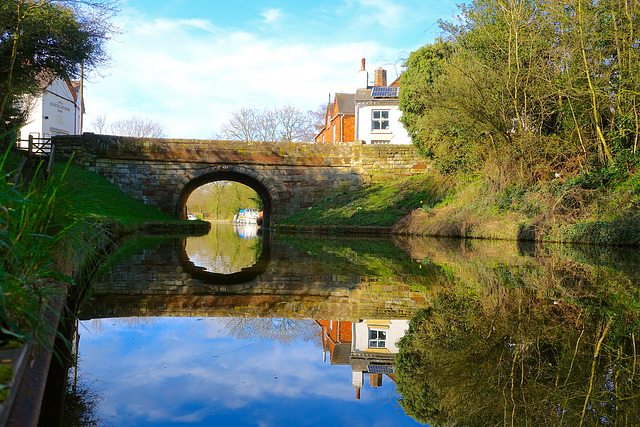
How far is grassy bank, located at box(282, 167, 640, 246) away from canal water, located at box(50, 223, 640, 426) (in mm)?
5732

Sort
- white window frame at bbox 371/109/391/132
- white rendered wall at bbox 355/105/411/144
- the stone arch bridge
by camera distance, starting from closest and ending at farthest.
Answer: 1. the stone arch bridge
2. white rendered wall at bbox 355/105/411/144
3. white window frame at bbox 371/109/391/132

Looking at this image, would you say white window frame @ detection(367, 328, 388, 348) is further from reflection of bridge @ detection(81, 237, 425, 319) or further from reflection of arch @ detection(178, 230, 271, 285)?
reflection of arch @ detection(178, 230, 271, 285)

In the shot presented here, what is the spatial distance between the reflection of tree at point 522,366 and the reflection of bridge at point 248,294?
70cm

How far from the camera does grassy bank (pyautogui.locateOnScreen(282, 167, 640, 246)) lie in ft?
35.9

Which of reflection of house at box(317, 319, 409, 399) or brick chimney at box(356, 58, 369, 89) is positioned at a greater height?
brick chimney at box(356, 58, 369, 89)

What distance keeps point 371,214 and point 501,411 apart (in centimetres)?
1712

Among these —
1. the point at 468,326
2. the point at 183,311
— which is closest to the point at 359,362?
the point at 468,326

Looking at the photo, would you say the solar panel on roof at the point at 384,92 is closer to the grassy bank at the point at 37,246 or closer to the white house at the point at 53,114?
the white house at the point at 53,114

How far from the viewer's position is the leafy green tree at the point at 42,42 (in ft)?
38.6

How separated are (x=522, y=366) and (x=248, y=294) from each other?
2.85 meters

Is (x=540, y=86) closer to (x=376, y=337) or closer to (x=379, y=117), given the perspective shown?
(x=376, y=337)

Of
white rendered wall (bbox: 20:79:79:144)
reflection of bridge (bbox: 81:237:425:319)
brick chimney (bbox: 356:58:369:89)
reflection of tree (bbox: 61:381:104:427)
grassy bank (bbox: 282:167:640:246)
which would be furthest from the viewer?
brick chimney (bbox: 356:58:369:89)

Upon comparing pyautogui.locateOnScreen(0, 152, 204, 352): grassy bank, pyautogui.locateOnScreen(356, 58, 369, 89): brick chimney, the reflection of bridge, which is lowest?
the reflection of bridge

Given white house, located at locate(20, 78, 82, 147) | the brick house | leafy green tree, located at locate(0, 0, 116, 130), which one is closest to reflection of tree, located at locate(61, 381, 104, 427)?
leafy green tree, located at locate(0, 0, 116, 130)
